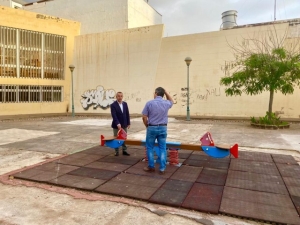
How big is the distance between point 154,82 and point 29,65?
1013 centimetres

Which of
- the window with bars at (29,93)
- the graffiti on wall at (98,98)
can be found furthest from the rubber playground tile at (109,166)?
the window with bars at (29,93)

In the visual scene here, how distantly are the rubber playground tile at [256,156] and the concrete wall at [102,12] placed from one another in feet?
69.4

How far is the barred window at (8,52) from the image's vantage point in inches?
757

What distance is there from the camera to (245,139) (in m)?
8.90

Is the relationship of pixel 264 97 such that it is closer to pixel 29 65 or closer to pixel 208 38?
pixel 208 38

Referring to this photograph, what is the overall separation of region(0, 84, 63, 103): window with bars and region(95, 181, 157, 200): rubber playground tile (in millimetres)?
18375

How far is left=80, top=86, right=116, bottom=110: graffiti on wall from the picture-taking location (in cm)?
2073

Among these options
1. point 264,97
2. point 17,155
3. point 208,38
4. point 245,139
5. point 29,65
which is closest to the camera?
point 17,155

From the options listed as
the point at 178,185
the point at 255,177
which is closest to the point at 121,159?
the point at 178,185

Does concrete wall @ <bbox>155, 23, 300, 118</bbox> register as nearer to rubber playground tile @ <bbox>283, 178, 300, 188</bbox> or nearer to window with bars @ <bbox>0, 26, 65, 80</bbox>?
window with bars @ <bbox>0, 26, 65, 80</bbox>

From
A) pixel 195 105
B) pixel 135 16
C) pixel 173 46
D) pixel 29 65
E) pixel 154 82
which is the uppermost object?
pixel 135 16

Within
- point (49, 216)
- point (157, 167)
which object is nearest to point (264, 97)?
point (157, 167)

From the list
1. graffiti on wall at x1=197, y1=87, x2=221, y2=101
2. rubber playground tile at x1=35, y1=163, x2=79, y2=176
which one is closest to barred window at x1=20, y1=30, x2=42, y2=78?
graffiti on wall at x1=197, y1=87, x2=221, y2=101

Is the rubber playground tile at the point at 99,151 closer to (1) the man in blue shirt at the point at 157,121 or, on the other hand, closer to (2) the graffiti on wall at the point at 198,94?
(1) the man in blue shirt at the point at 157,121
